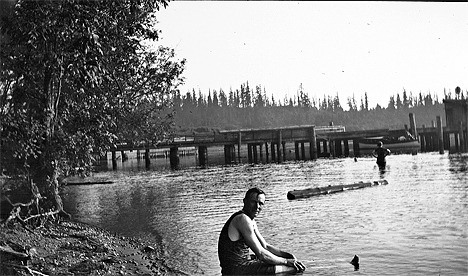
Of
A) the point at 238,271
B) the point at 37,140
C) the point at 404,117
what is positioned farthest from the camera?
the point at 404,117

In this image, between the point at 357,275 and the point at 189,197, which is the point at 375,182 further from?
the point at 357,275

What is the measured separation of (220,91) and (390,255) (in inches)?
3847

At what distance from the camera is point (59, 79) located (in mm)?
11172

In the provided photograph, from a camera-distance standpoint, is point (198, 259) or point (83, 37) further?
point (198, 259)

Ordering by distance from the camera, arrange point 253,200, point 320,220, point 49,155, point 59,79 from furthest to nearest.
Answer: point 320,220 → point 49,155 → point 59,79 → point 253,200

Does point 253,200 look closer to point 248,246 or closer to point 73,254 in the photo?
point 248,246

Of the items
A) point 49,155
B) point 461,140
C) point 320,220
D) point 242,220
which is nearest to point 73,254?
point 49,155

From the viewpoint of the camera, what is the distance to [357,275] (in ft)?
29.3

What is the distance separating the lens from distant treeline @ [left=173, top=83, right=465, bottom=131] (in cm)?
9382

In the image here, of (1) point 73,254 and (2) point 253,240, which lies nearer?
(2) point 253,240

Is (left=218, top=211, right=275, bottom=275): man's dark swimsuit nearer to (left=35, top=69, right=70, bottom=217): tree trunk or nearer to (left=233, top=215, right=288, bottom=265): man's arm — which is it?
(left=233, top=215, right=288, bottom=265): man's arm

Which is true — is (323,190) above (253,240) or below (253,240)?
below

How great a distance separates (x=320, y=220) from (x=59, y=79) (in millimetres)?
7625

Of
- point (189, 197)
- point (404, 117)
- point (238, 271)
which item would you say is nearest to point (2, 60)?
point (238, 271)
